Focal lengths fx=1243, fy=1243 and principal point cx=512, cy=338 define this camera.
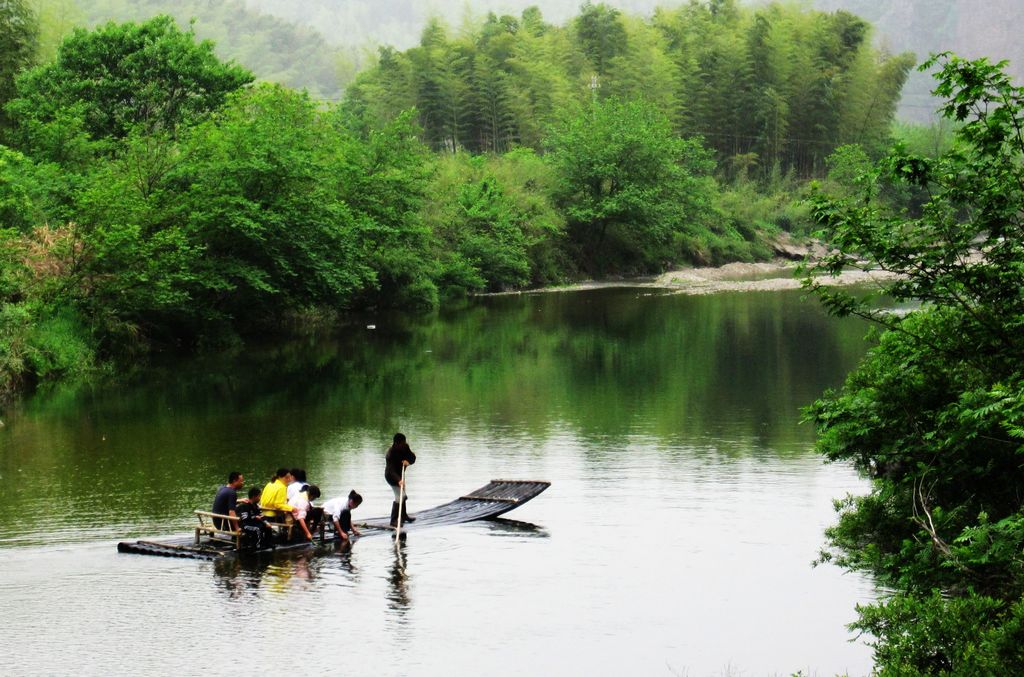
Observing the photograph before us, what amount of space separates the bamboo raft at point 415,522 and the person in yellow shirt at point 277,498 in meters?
0.45

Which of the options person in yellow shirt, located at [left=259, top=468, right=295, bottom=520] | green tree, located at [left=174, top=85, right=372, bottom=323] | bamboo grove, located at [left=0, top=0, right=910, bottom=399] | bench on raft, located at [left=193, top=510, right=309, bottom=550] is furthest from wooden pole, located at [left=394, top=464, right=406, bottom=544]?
green tree, located at [left=174, top=85, right=372, bottom=323]

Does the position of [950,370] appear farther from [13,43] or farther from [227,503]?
[13,43]

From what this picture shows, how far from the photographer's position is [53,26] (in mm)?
71750

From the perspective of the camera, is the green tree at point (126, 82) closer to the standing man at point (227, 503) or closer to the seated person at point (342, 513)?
the standing man at point (227, 503)

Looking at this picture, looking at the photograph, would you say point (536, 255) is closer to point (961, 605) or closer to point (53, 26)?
point (53, 26)

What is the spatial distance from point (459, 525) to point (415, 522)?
2.17 feet

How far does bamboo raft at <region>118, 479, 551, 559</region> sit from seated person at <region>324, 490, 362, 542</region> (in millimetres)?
184

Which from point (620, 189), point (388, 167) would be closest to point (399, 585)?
point (388, 167)

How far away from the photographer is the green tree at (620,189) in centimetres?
7081

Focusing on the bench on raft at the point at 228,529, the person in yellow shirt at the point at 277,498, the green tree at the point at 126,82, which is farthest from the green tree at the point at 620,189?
the bench on raft at the point at 228,529

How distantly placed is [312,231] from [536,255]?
26390mm

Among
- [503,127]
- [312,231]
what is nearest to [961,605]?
[312,231]

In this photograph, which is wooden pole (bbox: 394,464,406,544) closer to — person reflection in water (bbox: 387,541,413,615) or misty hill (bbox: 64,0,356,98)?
person reflection in water (bbox: 387,541,413,615)

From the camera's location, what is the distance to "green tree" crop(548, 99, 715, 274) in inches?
2788
